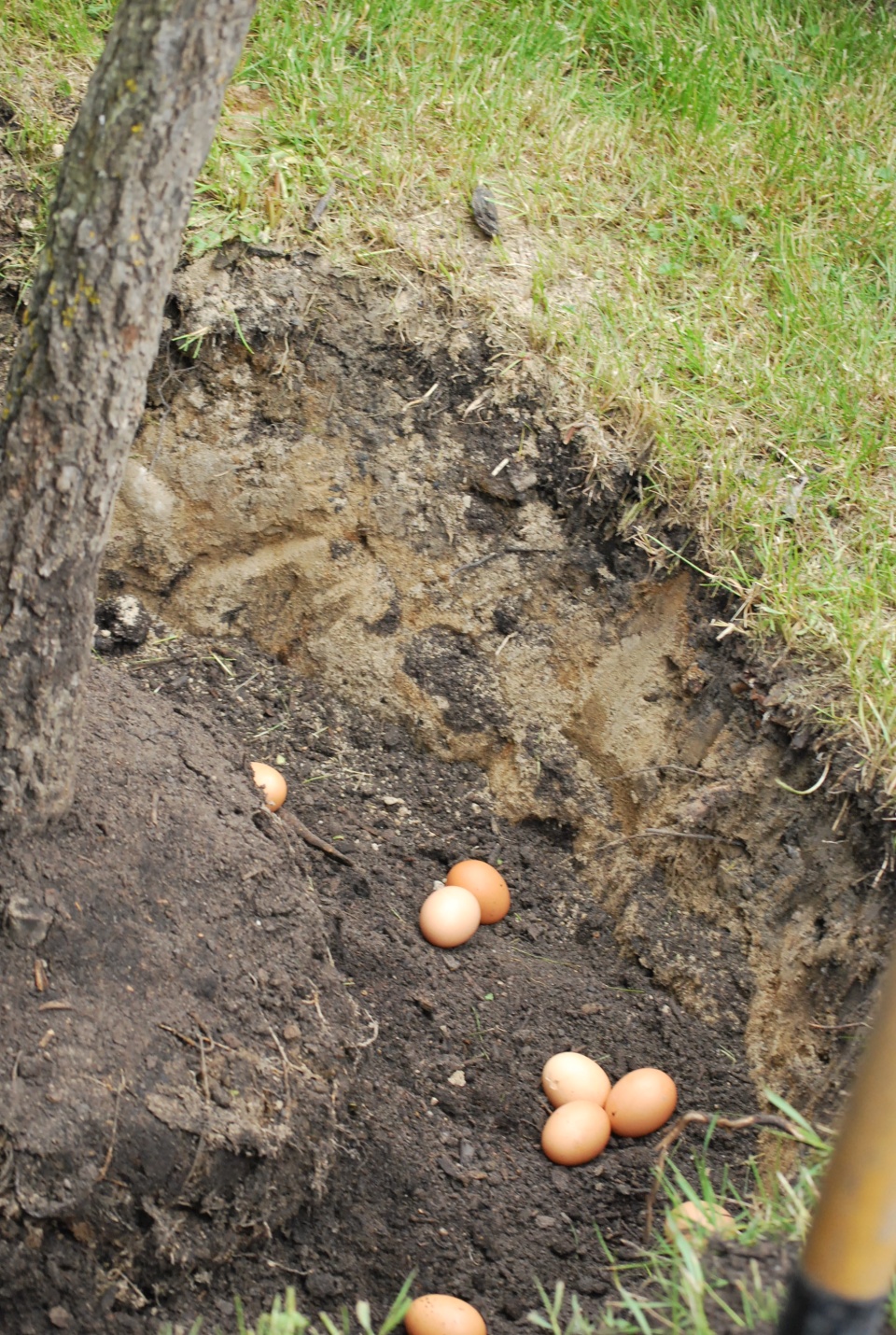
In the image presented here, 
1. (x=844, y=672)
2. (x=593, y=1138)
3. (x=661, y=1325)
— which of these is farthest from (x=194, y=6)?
(x=593, y=1138)

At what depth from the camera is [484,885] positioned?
2.96 m

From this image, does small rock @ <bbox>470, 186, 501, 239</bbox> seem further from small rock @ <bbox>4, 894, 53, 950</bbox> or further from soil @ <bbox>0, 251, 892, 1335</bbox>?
small rock @ <bbox>4, 894, 53, 950</bbox>

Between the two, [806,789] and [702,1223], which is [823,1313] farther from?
[806,789]

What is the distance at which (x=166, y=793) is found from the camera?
8.09 ft

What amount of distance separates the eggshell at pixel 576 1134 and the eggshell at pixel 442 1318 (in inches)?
16.8

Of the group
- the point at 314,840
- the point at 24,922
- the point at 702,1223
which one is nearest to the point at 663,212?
the point at 314,840

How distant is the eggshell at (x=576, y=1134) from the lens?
2.49 metres

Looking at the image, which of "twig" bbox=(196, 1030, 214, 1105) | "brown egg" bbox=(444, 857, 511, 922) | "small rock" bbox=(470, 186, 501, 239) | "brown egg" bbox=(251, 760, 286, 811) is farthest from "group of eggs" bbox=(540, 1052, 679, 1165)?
"small rock" bbox=(470, 186, 501, 239)

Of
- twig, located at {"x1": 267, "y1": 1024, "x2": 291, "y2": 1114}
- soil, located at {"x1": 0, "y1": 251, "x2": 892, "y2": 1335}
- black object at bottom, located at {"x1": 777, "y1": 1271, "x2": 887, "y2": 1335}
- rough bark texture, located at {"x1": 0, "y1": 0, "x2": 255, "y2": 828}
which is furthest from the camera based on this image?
twig, located at {"x1": 267, "y1": 1024, "x2": 291, "y2": 1114}

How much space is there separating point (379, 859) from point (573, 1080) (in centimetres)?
78

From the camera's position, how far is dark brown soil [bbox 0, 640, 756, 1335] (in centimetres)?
200

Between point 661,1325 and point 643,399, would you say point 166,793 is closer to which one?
point 661,1325

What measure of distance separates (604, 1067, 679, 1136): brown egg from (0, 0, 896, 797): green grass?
84 cm

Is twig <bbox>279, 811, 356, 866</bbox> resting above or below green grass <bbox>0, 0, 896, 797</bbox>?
below
